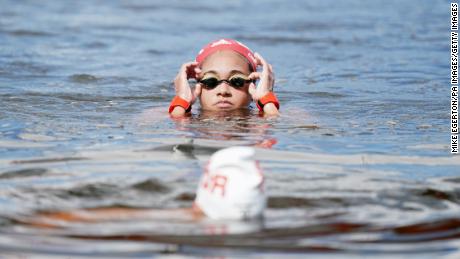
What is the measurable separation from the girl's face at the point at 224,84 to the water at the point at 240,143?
0.22 metres

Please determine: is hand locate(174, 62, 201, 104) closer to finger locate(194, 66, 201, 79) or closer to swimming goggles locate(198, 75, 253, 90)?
finger locate(194, 66, 201, 79)

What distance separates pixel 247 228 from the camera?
421 centimetres

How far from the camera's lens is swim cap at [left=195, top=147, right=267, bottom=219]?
165 inches

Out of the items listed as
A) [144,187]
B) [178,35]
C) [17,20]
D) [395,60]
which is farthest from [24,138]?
[17,20]

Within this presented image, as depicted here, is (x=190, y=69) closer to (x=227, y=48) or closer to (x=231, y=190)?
(x=227, y=48)

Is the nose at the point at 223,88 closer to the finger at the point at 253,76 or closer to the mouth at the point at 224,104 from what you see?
the mouth at the point at 224,104

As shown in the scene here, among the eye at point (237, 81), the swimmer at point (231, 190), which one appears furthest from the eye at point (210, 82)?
the swimmer at point (231, 190)

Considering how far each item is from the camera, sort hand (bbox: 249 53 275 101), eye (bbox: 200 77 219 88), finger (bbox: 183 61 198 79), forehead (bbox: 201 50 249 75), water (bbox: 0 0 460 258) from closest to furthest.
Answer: water (bbox: 0 0 460 258) → eye (bbox: 200 77 219 88) → forehead (bbox: 201 50 249 75) → hand (bbox: 249 53 275 101) → finger (bbox: 183 61 198 79)

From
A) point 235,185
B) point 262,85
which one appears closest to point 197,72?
point 262,85

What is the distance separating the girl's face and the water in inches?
8.7

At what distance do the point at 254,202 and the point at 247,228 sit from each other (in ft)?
0.38

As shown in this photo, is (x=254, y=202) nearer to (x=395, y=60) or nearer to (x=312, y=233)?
(x=312, y=233)

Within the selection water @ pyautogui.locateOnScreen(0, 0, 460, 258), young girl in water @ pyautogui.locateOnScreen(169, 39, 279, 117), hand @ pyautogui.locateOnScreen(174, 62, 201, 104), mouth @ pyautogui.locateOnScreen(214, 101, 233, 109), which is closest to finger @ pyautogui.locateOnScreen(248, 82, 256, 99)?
young girl in water @ pyautogui.locateOnScreen(169, 39, 279, 117)

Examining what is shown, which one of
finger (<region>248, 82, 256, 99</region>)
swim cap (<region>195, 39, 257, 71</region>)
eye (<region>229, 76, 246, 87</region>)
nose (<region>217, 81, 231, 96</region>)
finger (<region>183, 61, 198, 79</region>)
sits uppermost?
swim cap (<region>195, 39, 257, 71</region>)
